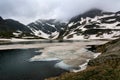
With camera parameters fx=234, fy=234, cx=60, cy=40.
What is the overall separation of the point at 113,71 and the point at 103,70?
128cm

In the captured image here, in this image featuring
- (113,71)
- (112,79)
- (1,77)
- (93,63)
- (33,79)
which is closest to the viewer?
(112,79)

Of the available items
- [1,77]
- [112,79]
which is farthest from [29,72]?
[112,79]

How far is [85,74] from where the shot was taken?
29109mm

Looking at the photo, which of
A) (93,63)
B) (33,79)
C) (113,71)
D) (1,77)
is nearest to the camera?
(113,71)

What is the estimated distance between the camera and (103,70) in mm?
29250

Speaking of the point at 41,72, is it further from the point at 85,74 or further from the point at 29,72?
the point at 85,74

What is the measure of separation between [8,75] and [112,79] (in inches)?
842

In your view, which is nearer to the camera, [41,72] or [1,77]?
[1,77]

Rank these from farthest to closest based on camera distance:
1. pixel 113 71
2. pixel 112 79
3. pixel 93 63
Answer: pixel 93 63, pixel 113 71, pixel 112 79

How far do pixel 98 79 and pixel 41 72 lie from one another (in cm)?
1834

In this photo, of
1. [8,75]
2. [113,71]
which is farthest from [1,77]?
[113,71]

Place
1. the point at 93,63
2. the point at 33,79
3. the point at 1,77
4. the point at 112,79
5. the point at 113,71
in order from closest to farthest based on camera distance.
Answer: the point at 112,79, the point at 113,71, the point at 33,79, the point at 1,77, the point at 93,63

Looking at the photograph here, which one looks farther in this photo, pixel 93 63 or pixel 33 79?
pixel 93 63

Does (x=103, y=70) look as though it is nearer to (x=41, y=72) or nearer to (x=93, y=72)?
(x=93, y=72)
